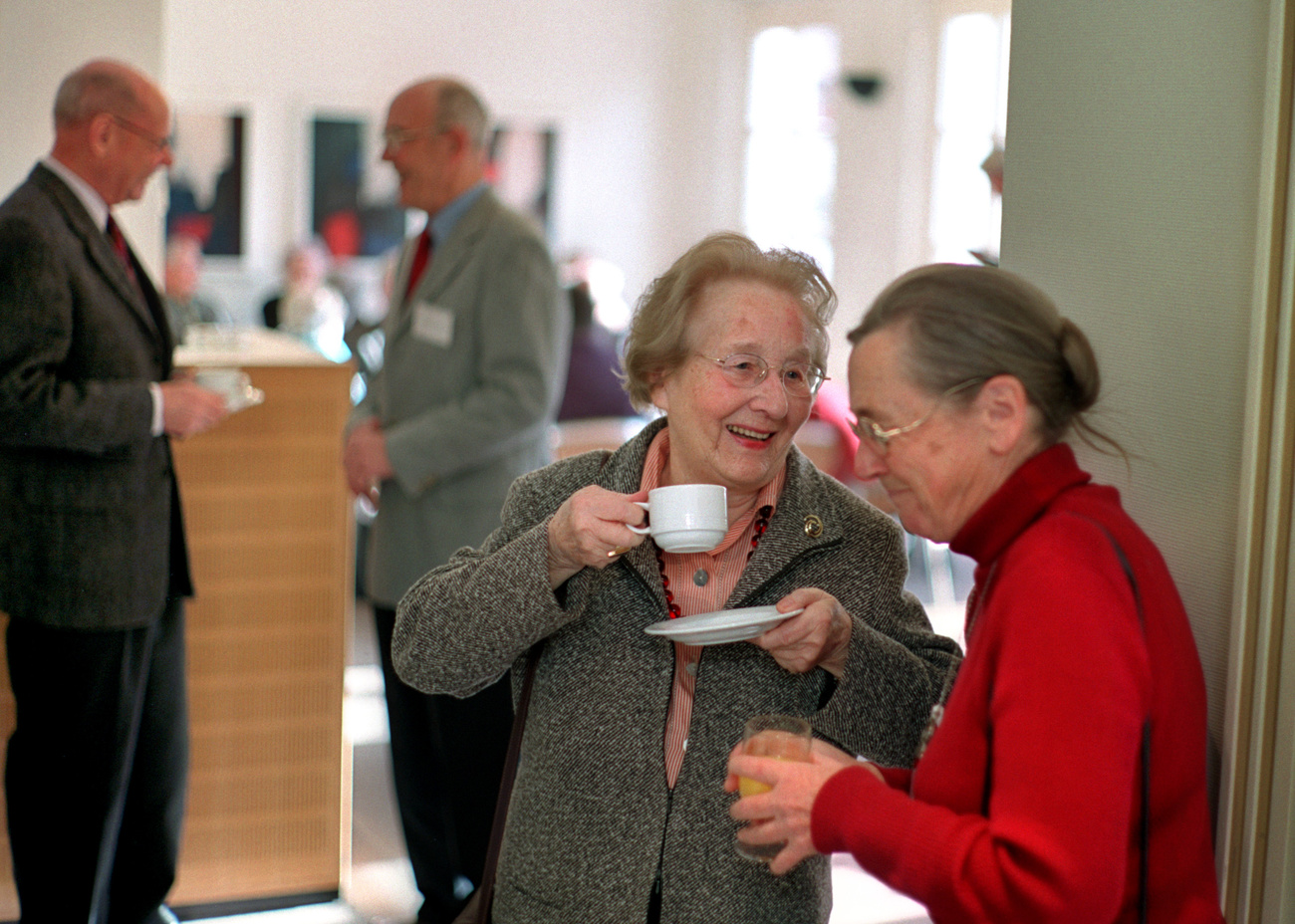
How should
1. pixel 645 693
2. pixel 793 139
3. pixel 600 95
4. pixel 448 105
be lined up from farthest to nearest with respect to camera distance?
pixel 600 95 < pixel 793 139 < pixel 448 105 < pixel 645 693

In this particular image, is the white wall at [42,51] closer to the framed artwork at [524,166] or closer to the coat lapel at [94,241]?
the coat lapel at [94,241]

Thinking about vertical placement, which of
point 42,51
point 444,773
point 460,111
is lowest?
point 444,773

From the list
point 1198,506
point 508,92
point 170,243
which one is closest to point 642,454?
point 1198,506

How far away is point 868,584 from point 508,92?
8.92 metres

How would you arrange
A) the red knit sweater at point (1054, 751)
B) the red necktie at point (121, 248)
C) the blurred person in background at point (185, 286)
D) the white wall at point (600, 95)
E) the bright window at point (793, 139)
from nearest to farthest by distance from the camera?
the red knit sweater at point (1054, 751)
the red necktie at point (121, 248)
the blurred person in background at point (185, 286)
the white wall at point (600, 95)
the bright window at point (793, 139)

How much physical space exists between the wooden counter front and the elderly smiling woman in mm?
1538

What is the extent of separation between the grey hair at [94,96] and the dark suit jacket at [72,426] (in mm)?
139

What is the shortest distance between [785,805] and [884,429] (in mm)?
340

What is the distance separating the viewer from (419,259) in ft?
10.3

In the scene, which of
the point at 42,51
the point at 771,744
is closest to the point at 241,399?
the point at 42,51

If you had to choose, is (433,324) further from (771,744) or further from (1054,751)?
(1054,751)

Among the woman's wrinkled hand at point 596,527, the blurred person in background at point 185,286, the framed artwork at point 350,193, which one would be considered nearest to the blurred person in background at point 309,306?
the blurred person in background at point 185,286

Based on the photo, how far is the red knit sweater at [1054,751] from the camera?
3.11 ft

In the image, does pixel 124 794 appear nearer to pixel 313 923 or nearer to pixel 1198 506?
pixel 313 923
